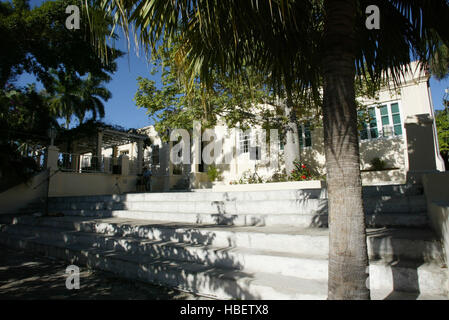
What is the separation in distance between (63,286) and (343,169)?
473 cm

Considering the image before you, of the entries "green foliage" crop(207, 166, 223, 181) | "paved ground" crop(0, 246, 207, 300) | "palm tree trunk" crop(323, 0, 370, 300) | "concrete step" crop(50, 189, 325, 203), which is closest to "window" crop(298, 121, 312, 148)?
"green foliage" crop(207, 166, 223, 181)

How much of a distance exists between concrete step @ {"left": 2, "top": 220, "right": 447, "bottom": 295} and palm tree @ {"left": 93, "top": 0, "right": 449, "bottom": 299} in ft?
4.44

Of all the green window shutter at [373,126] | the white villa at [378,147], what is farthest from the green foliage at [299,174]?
the green window shutter at [373,126]

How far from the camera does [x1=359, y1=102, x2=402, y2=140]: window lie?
12.9 metres

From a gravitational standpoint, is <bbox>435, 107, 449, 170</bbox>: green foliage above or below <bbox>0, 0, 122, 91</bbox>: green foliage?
below

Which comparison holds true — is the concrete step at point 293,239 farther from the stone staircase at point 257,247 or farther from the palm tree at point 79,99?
the palm tree at point 79,99

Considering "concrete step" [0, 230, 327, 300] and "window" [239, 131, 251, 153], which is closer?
"concrete step" [0, 230, 327, 300]

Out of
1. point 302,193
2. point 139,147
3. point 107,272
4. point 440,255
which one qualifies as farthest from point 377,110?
point 139,147

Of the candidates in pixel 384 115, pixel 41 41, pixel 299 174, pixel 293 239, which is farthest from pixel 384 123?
pixel 41 41

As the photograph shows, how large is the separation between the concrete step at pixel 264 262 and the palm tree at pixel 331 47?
1.35 meters

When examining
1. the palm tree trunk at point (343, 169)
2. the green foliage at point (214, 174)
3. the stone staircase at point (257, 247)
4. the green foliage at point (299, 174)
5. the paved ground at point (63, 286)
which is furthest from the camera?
the green foliage at point (214, 174)

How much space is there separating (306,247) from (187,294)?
1907 millimetres

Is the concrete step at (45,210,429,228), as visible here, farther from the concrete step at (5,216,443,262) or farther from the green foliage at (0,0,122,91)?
the green foliage at (0,0,122,91)

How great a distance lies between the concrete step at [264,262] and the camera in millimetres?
2680
